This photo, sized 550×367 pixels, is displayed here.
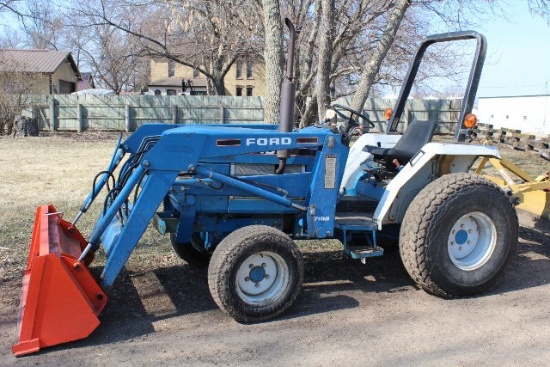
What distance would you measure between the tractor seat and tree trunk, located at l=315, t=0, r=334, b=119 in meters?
4.72

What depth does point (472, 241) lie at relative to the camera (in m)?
4.65

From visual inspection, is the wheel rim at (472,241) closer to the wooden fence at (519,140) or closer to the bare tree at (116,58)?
the wooden fence at (519,140)

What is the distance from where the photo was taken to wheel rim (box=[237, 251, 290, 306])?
13.1 ft

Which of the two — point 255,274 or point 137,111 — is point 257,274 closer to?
point 255,274

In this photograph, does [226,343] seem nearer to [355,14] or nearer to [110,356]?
[110,356]

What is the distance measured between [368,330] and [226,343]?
1.01 metres

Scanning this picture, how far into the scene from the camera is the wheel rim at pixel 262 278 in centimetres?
399

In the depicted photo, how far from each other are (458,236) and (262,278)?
1.70 metres

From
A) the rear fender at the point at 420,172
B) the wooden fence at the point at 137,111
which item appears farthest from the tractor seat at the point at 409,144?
the wooden fence at the point at 137,111

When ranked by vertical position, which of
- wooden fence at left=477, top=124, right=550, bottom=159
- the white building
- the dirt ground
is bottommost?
the dirt ground

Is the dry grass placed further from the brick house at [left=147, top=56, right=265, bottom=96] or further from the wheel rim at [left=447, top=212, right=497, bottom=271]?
the brick house at [left=147, top=56, right=265, bottom=96]

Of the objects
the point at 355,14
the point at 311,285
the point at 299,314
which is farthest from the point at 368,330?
the point at 355,14

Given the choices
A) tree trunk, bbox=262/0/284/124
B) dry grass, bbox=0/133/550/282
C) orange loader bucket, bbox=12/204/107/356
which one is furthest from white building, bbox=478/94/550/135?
orange loader bucket, bbox=12/204/107/356

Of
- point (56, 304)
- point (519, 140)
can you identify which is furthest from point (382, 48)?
point (519, 140)
